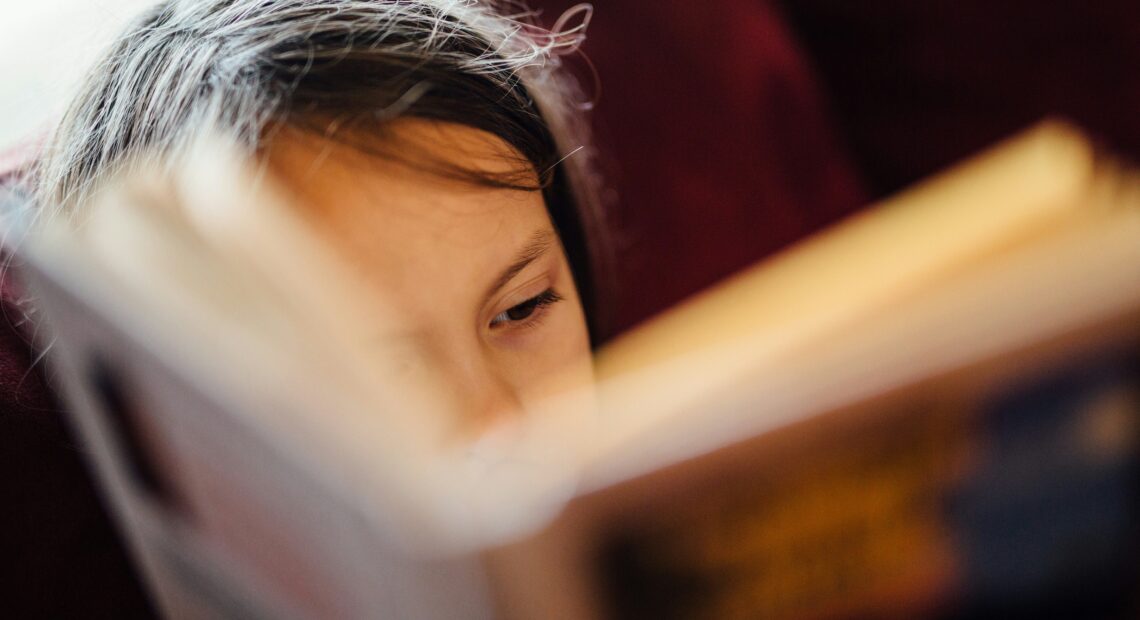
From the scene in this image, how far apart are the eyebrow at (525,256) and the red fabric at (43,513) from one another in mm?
246

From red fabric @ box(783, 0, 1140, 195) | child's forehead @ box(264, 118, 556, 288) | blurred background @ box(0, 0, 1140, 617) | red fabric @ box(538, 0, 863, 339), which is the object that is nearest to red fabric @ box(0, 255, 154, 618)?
blurred background @ box(0, 0, 1140, 617)

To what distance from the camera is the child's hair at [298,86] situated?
0.39m

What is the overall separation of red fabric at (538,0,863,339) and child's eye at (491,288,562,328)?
8.8 inches

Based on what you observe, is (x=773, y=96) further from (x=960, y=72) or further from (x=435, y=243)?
(x=435, y=243)

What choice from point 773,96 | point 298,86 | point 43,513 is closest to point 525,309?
point 298,86

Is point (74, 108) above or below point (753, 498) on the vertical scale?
above

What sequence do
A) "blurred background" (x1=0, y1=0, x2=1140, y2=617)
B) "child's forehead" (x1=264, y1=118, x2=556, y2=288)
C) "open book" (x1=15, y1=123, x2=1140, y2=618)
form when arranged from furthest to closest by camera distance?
"blurred background" (x1=0, y1=0, x2=1140, y2=617), "child's forehead" (x1=264, y1=118, x2=556, y2=288), "open book" (x1=15, y1=123, x2=1140, y2=618)

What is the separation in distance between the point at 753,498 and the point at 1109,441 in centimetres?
17

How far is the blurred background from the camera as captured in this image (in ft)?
2.26

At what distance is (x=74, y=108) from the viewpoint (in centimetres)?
49

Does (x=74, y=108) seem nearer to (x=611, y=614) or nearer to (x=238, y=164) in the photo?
(x=238, y=164)

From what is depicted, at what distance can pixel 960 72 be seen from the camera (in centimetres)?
82

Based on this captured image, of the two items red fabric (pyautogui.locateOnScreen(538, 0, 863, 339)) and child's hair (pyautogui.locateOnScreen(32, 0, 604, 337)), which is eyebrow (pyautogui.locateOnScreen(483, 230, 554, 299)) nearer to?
child's hair (pyautogui.locateOnScreen(32, 0, 604, 337))

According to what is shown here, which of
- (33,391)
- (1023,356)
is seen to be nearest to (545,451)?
(1023,356)
